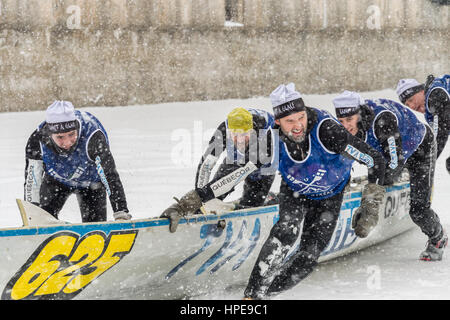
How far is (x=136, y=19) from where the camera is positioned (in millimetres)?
14922

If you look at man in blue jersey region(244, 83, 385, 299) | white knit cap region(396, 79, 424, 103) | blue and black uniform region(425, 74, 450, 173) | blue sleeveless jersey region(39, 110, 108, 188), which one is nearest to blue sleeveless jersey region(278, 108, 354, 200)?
man in blue jersey region(244, 83, 385, 299)

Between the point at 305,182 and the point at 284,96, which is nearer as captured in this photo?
the point at 284,96

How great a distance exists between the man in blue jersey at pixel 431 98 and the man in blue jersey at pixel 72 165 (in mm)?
3214

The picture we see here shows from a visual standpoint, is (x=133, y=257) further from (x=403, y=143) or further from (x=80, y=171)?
(x=403, y=143)

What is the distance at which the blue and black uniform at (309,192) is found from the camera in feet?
15.6

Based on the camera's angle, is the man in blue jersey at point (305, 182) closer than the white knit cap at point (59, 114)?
Yes

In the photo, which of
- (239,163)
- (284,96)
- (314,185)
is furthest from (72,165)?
(314,185)

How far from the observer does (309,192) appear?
5059 mm

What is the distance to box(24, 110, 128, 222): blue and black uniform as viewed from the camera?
5199mm

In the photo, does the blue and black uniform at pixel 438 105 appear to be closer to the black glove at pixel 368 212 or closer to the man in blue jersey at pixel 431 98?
the man in blue jersey at pixel 431 98

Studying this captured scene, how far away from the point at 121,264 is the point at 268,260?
1.06m

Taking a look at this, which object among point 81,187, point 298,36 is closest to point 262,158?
point 81,187

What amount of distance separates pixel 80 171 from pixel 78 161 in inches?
4.6

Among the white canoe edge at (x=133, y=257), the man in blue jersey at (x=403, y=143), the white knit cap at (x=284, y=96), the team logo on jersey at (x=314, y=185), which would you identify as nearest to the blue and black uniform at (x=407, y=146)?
the man in blue jersey at (x=403, y=143)
